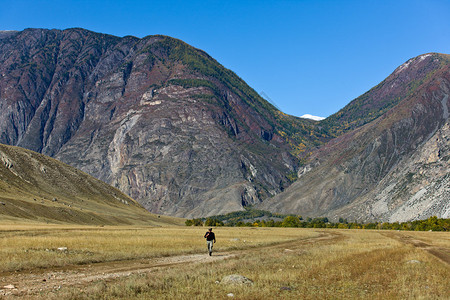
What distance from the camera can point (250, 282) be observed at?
23578 millimetres

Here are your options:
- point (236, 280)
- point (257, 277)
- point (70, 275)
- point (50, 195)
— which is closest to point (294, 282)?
point (257, 277)

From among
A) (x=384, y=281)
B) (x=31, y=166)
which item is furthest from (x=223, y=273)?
(x=31, y=166)

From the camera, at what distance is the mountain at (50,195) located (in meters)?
109

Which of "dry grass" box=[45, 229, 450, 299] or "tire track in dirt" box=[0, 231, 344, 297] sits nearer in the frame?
"dry grass" box=[45, 229, 450, 299]

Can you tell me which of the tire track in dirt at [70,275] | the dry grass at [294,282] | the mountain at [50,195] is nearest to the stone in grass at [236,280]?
the dry grass at [294,282]

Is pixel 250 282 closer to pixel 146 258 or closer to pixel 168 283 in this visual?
pixel 168 283

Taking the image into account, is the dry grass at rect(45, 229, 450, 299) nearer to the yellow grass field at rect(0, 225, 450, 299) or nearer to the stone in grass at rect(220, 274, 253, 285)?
the yellow grass field at rect(0, 225, 450, 299)

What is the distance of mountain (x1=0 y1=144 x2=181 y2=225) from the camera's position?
10862cm

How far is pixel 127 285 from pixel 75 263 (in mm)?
12317

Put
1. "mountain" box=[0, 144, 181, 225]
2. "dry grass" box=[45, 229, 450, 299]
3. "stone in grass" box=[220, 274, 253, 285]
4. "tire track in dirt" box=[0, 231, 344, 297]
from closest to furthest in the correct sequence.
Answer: "dry grass" box=[45, 229, 450, 299], "tire track in dirt" box=[0, 231, 344, 297], "stone in grass" box=[220, 274, 253, 285], "mountain" box=[0, 144, 181, 225]

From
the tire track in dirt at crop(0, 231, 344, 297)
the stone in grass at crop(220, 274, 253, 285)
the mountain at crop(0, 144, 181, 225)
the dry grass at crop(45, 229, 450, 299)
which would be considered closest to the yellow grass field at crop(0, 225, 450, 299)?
the dry grass at crop(45, 229, 450, 299)

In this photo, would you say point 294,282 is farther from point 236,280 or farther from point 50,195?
point 50,195

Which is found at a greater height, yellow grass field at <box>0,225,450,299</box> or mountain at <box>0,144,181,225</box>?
mountain at <box>0,144,181,225</box>

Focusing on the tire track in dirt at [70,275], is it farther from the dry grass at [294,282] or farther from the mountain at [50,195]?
the mountain at [50,195]
